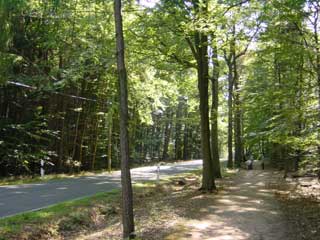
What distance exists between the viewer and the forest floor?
760 centimetres

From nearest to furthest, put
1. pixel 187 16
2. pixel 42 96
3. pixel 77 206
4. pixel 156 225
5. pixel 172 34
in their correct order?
1. pixel 156 225
2. pixel 77 206
3. pixel 187 16
4. pixel 172 34
5. pixel 42 96

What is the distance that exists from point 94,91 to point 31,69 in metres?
5.35

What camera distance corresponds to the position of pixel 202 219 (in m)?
8.90

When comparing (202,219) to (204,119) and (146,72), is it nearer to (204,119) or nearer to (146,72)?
(204,119)

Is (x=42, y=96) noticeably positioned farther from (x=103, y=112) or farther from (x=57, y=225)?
(x=57, y=225)

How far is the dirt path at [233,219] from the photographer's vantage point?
7.37 metres

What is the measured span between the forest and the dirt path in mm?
1529

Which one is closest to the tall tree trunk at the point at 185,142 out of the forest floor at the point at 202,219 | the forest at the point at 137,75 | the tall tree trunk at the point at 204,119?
the forest at the point at 137,75

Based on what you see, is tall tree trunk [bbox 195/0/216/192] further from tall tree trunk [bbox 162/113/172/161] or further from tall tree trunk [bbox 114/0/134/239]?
tall tree trunk [bbox 162/113/172/161]

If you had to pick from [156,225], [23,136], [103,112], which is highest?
[103,112]

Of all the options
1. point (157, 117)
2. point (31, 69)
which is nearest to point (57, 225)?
point (31, 69)

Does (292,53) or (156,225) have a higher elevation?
(292,53)

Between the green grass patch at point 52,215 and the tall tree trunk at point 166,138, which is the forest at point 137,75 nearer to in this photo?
the green grass patch at point 52,215

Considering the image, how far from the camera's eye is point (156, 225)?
838 cm
